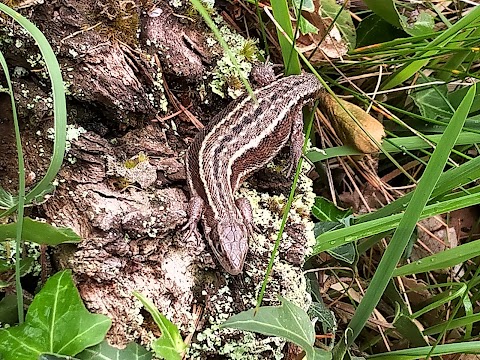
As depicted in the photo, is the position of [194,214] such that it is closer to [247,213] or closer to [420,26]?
[247,213]

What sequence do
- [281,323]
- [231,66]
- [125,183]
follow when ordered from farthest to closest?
[231,66] < [125,183] < [281,323]

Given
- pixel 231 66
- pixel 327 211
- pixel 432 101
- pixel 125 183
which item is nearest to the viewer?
pixel 125 183

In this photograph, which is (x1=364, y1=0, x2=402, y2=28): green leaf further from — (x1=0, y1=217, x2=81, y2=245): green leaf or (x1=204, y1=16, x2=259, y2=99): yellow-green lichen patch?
(x1=0, y1=217, x2=81, y2=245): green leaf

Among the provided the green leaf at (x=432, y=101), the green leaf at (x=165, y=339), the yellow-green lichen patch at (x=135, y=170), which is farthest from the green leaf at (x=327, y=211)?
the green leaf at (x=165, y=339)

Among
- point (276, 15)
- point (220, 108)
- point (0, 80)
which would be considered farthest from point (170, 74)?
point (0, 80)

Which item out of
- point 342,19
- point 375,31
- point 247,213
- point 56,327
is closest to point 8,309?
point 56,327

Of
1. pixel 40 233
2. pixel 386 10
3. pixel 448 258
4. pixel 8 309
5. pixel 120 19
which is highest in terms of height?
pixel 120 19
